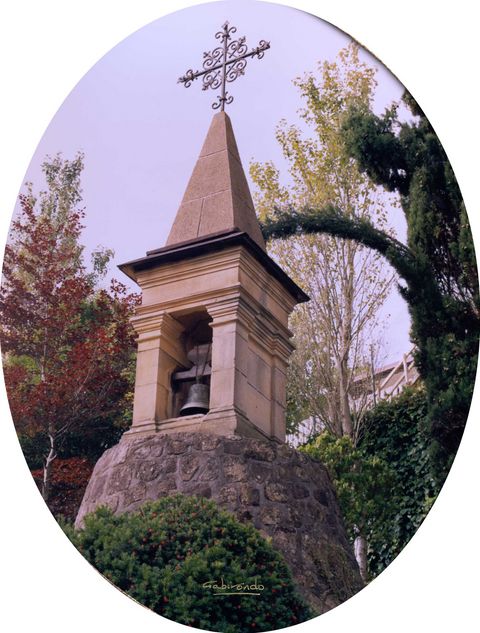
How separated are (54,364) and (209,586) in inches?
79.0

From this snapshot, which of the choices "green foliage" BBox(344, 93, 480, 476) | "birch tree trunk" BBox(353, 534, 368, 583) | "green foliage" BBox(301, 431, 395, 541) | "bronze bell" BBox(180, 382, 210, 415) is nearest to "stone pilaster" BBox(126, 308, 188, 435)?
"bronze bell" BBox(180, 382, 210, 415)

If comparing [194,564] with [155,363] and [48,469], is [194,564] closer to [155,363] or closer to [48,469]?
[48,469]

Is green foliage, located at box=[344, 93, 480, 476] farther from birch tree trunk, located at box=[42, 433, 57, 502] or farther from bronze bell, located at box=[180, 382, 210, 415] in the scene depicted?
birch tree trunk, located at box=[42, 433, 57, 502]

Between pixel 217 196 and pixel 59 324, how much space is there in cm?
141

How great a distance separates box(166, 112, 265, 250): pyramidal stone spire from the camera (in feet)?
23.1

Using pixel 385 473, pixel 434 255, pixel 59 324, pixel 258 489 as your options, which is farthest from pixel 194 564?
pixel 434 255

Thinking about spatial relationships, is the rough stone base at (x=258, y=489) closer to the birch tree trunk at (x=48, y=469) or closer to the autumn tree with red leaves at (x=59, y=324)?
the birch tree trunk at (x=48, y=469)

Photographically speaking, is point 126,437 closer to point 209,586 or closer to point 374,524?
point 209,586

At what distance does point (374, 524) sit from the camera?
20.9 feet

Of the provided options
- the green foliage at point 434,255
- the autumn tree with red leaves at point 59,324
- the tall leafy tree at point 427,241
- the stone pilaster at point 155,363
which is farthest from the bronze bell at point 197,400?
the green foliage at point 434,255

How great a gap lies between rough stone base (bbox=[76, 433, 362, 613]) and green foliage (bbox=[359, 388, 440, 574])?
26 cm

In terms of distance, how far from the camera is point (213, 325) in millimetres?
6672

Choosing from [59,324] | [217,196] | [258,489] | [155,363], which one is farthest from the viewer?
[217,196]

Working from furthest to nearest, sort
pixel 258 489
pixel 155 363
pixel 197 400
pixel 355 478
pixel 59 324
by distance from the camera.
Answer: pixel 59 324 < pixel 155 363 < pixel 197 400 < pixel 355 478 < pixel 258 489
